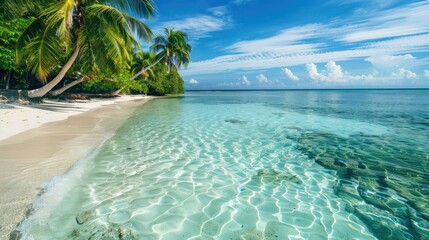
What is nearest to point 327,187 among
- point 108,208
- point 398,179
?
point 398,179

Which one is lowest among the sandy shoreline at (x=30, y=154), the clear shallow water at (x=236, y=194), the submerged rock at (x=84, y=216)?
the clear shallow water at (x=236, y=194)

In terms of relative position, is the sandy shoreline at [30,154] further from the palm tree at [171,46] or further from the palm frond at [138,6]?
the palm tree at [171,46]

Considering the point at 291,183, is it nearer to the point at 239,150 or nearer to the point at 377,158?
the point at 239,150

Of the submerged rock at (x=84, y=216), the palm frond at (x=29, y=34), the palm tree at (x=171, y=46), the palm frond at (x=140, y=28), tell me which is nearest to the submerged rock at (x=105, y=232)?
the submerged rock at (x=84, y=216)

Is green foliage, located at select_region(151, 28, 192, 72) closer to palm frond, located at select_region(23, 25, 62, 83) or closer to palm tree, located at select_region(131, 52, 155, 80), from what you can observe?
palm tree, located at select_region(131, 52, 155, 80)

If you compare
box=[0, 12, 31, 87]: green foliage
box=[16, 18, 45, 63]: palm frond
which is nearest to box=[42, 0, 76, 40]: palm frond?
box=[16, 18, 45, 63]: palm frond

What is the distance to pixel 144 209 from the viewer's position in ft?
11.4

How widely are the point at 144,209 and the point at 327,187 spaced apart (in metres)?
3.29

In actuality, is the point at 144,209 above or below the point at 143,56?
below

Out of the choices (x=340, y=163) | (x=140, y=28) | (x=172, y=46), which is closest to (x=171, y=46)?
(x=172, y=46)

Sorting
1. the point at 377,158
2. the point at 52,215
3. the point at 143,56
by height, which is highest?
the point at 143,56

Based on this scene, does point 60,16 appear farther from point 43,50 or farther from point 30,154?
point 30,154

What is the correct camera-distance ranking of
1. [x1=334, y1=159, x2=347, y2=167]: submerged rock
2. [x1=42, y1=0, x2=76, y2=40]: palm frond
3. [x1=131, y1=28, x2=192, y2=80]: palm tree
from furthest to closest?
1. [x1=131, y1=28, x2=192, y2=80]: palm tree
2. [x1=42, y1=0, x2=76, y2=40]: palm frond
3. [x1=334, y1=159, x2=347, y2=167]: submerged rock

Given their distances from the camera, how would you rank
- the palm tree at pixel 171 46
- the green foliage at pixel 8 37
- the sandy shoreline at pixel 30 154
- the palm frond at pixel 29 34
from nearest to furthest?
the sandy shoreline at pixel 30 154 < the palm frond at pixel 29 34 < the green foliage at pixel 8 37 < the palm tree at pixel 171 46
